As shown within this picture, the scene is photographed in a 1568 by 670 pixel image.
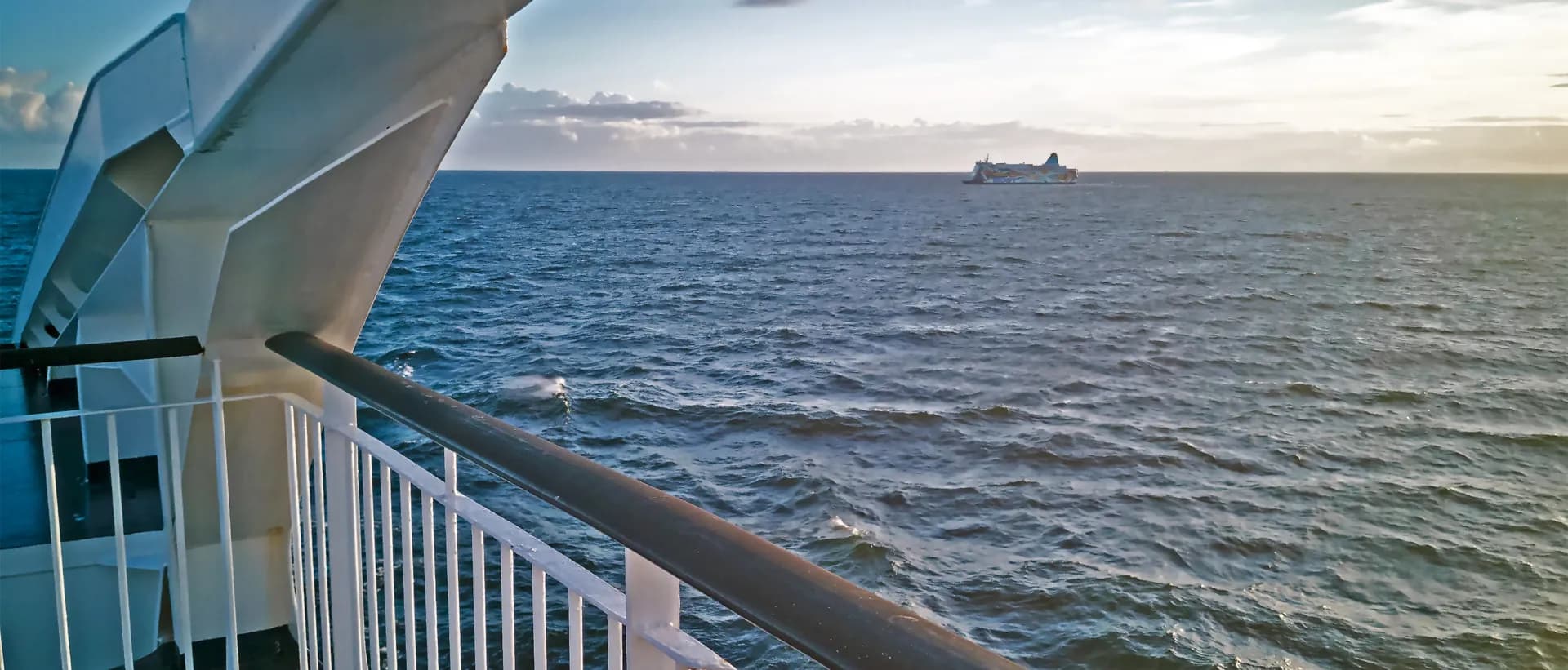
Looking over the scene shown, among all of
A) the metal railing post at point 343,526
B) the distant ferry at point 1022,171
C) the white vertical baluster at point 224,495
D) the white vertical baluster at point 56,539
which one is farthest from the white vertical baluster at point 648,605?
the distant ferry at point 1022,171

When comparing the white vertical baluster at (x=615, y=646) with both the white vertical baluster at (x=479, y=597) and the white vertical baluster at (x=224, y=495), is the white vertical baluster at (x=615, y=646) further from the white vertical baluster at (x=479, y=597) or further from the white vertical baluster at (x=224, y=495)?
the white vertical baluster at (x=224, y=495)

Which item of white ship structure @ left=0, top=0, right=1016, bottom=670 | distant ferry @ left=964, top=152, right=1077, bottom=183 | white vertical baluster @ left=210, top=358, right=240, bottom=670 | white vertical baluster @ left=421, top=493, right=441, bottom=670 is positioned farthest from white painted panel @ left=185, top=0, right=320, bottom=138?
distant ferry @ left=964, top=152, right=1077, bottom=183

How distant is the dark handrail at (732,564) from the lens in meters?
0.57

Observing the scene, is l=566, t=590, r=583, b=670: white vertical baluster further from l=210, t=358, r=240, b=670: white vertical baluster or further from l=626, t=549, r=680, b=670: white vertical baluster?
l=210, t=358, r=240, b=670: white vertical baluster

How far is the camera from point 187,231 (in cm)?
242

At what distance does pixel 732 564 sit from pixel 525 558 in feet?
1.45

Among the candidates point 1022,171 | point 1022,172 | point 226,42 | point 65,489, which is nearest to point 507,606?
point 226,42

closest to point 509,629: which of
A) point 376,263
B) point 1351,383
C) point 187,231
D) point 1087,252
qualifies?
point 376,263

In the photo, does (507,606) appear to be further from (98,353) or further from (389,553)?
(98,353)

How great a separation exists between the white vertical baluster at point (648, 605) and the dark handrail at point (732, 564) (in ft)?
0.13

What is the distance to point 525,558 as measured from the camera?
1062 millimetres

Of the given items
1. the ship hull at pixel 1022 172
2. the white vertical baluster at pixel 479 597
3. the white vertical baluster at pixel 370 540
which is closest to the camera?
the white vertical baluster at pixel 479 597

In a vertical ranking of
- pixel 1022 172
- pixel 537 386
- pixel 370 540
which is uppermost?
pixel 1022 172

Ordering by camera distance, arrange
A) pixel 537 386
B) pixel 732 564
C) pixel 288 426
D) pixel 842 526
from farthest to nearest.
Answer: pixel 537 386 < pixel 842 526 < pixel 288 426 < pixel 732 564
